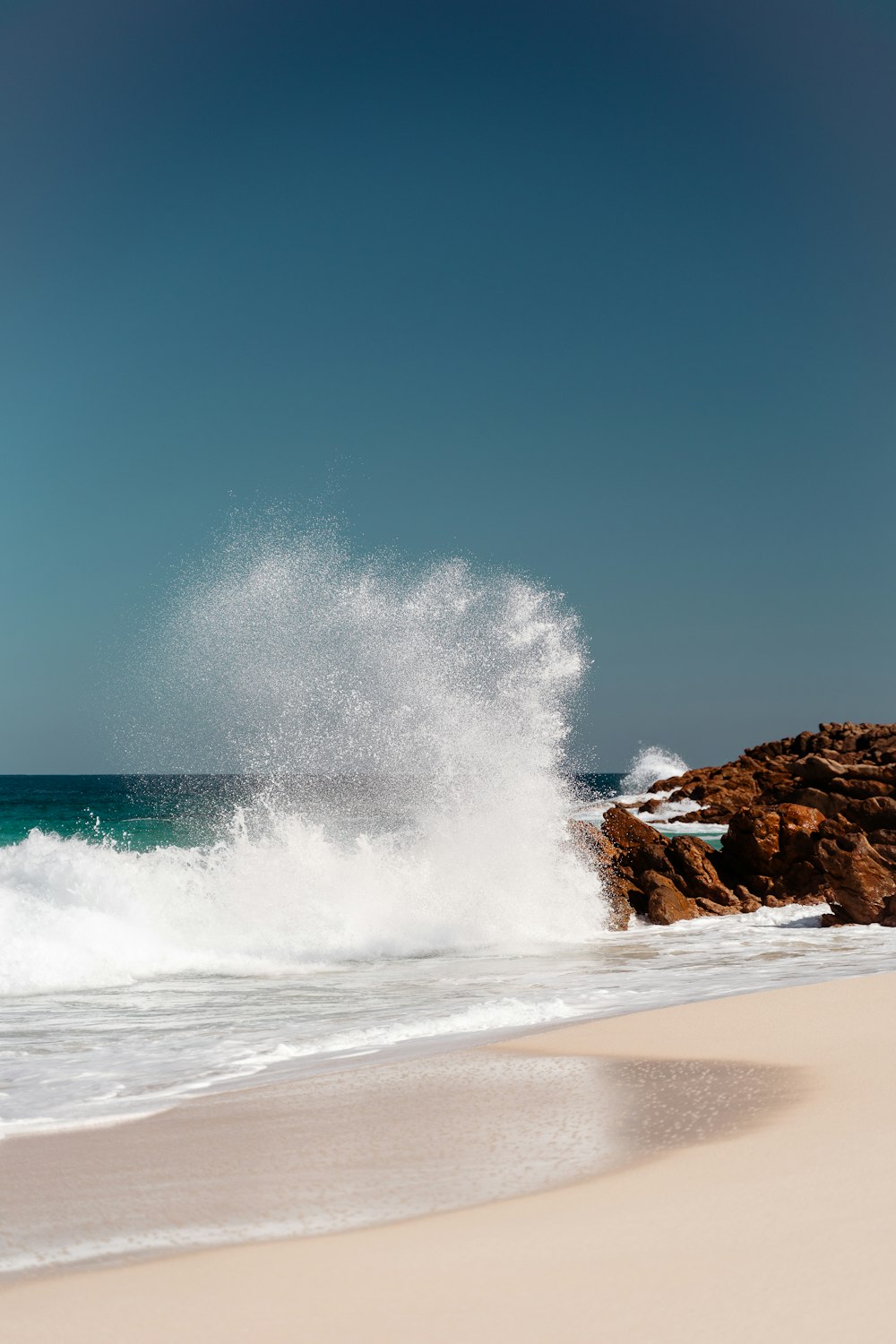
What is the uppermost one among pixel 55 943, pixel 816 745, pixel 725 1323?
pixel 816 745

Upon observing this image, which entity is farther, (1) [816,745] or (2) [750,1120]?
(1) [816,745]

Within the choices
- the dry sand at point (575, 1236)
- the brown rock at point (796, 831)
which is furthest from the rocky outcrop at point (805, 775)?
the dry sand at point (575, 1236)

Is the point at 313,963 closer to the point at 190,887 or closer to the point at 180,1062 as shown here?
the point at 190,887

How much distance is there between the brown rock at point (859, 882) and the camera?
529 inches

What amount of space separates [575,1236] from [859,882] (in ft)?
39.2

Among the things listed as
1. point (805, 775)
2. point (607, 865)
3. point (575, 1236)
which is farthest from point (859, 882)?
point (805, 775)

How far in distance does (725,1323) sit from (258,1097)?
3.22 m

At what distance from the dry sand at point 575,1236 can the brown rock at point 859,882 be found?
912 centimetres

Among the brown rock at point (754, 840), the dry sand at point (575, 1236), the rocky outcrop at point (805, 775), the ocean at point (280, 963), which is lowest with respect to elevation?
the dry sand at point (575, 1236)

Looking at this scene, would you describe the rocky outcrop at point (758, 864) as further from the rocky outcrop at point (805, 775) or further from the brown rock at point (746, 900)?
the rocky outcrop at point (805, 775)

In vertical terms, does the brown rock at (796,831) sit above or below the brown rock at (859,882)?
above

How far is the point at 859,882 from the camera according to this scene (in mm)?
13742

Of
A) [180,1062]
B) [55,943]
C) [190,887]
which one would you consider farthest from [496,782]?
[180,1062]

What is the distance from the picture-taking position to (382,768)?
1738 centimetres
